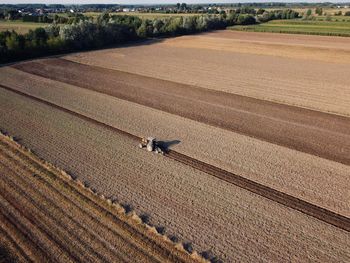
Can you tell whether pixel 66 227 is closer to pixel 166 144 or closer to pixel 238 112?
pixel 166 144

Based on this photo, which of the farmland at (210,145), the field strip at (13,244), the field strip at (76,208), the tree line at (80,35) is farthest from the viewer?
the tree line at (80,35)

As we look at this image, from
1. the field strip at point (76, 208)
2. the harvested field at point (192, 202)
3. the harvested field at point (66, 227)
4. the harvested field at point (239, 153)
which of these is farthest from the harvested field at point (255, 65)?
the field strip at point (76, 208)

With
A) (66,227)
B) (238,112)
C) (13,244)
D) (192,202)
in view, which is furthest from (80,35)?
(13,244)

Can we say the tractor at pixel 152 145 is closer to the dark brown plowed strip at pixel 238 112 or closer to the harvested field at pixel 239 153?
the harvested field at pixel 239 153

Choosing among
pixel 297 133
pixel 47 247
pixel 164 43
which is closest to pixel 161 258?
pixel 47 247

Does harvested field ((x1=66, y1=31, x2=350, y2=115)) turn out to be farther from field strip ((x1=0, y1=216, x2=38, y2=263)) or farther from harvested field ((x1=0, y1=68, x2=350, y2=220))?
field strip ((x1=0, y1=216, x2=38, y2=263))

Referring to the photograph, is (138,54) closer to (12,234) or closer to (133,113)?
(133,113)

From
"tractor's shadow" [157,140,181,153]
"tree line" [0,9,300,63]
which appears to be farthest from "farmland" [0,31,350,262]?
"tree line" [0,9,300,63]

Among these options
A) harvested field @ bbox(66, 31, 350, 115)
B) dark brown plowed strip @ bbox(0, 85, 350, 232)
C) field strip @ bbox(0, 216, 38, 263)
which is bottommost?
harvested field @ bbox(66, 31, 350, 115)
